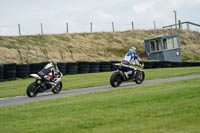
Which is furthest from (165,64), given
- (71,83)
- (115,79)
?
(115,79)

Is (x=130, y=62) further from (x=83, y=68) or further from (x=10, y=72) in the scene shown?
(x=83, y=68)

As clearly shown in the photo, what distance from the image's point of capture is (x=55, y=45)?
46.5m

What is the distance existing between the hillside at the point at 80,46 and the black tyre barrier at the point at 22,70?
45.2 ft

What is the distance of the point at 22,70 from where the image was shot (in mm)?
24031

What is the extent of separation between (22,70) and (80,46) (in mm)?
25466

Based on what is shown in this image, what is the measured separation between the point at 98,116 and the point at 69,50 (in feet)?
127

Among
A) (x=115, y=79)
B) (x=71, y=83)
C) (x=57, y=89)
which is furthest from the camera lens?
(x=71, y=83)

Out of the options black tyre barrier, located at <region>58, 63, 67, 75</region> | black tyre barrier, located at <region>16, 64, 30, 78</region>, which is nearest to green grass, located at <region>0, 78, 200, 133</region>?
black tyre barrier, located at <region>16, 64, 30, 78</region>

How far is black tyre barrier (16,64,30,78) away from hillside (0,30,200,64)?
543 inches

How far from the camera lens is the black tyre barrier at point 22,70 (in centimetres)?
2388

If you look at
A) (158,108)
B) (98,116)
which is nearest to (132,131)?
(98,116)

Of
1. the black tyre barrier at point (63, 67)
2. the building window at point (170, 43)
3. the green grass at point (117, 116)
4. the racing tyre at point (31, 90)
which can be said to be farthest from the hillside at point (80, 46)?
the green grass at point (117, 116)

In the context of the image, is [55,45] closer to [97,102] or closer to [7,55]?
[7,55]

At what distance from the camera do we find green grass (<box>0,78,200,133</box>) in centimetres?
632
